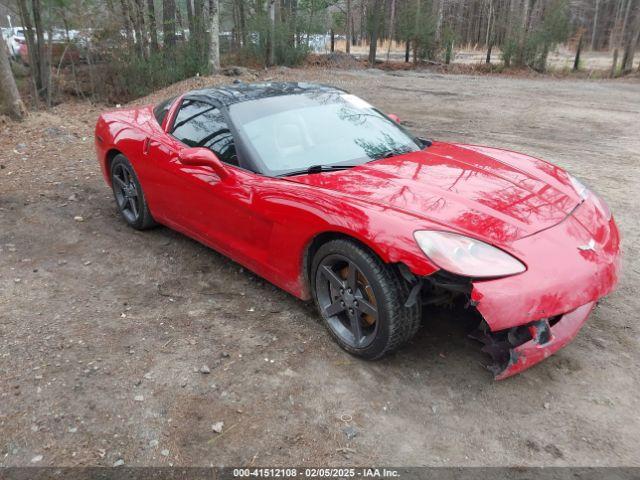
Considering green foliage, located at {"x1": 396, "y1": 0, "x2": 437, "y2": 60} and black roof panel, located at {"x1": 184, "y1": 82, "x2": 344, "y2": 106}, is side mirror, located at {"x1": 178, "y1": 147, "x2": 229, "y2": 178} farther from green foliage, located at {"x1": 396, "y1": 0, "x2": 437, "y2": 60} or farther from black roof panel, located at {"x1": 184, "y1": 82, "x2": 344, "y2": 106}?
green foliage, located at {"x1": 396, "y1": 0, "x2": 437, "y2": 60}

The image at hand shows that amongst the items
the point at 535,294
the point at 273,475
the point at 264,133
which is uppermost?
the point at 264,133

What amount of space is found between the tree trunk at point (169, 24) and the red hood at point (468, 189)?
12355 mm

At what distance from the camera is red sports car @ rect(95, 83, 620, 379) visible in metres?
2.50

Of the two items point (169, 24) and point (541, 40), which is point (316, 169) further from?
point (541, 40)

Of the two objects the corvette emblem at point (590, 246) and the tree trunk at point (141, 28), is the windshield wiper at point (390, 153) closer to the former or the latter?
the corvette emblem at point (590, 246)

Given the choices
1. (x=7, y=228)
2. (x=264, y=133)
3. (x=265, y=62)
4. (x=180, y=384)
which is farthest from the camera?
(x=265, y=62)

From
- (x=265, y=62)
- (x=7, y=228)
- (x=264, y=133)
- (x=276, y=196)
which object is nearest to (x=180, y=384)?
(x=276, y=196)

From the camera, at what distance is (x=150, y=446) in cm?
239

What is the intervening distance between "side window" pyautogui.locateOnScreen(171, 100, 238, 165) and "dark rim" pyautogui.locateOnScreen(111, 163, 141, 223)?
818 mm

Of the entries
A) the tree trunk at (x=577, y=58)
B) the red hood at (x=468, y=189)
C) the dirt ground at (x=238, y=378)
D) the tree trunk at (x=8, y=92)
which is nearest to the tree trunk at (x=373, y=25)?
the tree trunk at (x=577, y=58)

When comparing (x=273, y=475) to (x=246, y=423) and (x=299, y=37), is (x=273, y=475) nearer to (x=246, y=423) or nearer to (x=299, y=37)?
(x=246, y=423)

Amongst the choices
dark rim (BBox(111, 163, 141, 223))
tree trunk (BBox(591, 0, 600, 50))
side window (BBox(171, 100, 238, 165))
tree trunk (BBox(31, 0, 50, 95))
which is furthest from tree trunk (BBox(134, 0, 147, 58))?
tree trunk (BBox(591, 0, 600, 50))

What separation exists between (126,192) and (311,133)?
217cm

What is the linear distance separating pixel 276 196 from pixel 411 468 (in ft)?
5.54
